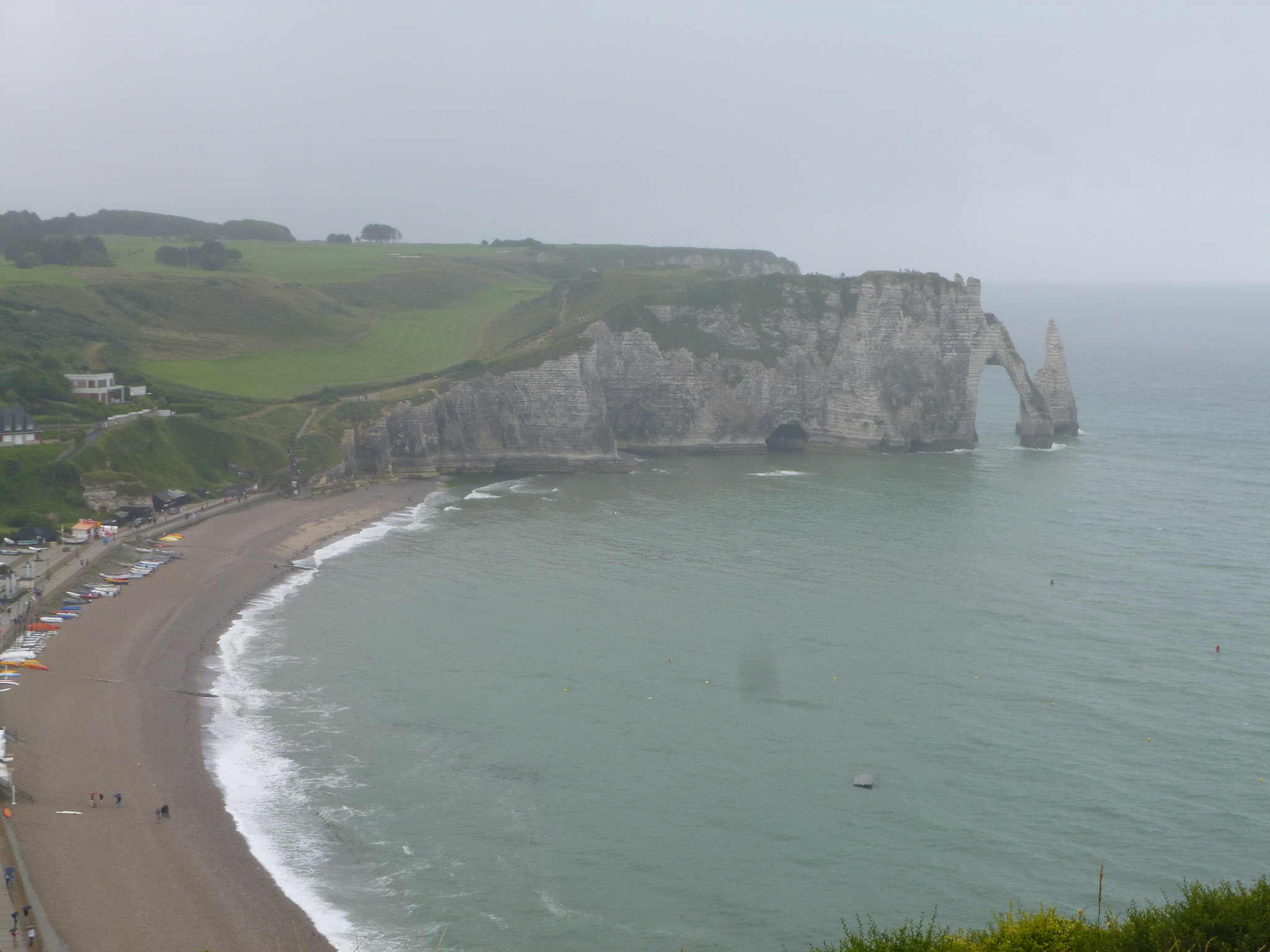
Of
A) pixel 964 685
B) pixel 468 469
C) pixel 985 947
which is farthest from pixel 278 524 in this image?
pixel 985 947

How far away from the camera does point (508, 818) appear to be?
115 feet

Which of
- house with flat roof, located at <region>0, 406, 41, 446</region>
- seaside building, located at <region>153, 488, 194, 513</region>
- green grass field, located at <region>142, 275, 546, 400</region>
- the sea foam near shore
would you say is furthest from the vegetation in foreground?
green grass field, located at <region>142, 275, 546, 400</region>

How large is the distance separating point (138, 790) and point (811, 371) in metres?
79.9

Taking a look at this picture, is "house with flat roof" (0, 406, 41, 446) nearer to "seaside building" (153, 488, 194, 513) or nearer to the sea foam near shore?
"seaside building" (153, 488, 194, 513)

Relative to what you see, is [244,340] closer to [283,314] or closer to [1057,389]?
[283,314]

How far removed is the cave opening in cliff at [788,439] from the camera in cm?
10588

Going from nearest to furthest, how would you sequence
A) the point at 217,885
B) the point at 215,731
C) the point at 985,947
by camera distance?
1. the point at 985,947
2. the point at 217,885
3. the point at 215,731

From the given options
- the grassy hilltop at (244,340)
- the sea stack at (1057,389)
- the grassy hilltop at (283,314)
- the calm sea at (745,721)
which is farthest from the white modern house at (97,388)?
the sea stack at (1057,389)

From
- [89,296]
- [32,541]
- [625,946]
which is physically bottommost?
[625,946]

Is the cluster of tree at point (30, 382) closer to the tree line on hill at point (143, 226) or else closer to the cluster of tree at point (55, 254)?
the cluster of tree at point (55, 254)

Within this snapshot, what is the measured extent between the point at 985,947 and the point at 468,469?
7655cm

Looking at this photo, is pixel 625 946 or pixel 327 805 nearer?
pixel 625 946

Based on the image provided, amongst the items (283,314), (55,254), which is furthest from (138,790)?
(55,254)

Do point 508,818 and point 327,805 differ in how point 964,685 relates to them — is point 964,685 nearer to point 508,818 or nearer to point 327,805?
point 508,818
